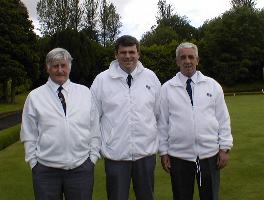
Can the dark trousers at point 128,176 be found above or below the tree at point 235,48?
below

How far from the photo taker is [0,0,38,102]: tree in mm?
34406

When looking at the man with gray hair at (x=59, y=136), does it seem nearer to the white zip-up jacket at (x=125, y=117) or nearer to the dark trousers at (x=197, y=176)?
the white zip-up jacket at (x=125, y=117)

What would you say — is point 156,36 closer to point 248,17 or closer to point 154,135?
point 248,17

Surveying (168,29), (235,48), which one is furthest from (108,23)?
(235,48)

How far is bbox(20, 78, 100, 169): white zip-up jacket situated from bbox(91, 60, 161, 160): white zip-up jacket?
0.23 meters

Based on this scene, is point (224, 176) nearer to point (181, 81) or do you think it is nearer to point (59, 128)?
point (181, 81)

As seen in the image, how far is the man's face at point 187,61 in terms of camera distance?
5012 millimetres

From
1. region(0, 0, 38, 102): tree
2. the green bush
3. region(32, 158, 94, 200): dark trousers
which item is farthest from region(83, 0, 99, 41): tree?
region(32, 158, 94, 200): dark trousers

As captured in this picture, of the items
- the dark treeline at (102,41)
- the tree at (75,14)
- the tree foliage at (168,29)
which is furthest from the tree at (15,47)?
the tree foliage at (168,29)

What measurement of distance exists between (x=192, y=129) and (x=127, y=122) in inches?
29.5

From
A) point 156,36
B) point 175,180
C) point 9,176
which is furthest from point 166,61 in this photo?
point 175,180

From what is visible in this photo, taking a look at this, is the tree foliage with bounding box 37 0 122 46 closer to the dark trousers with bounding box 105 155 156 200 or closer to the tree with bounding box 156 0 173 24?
the tree with bounding box 156 0 173 24

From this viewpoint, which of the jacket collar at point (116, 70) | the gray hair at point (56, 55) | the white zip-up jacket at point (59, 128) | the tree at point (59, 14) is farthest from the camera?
the tree at point (59, 14)

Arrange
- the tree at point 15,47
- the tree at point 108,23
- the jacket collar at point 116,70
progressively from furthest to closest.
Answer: the tree at point 108,23, the tree at point 15,47, the jacket collar at point 116,70
